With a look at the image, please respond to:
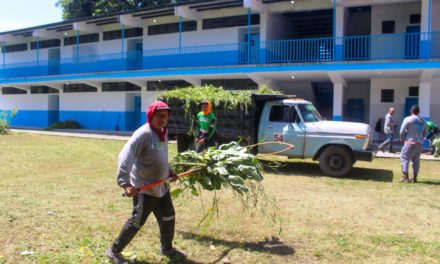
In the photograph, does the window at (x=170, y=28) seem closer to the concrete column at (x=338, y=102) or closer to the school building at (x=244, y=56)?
the school building at (x=244, y=56)

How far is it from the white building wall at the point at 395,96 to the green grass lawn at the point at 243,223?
929 centimetres

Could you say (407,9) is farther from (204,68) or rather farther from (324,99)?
(204,68)

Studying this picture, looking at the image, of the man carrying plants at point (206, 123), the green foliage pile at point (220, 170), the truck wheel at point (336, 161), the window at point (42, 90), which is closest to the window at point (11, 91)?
the window at point (42, 90)

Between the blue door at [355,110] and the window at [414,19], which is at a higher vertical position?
the window at [414,19]

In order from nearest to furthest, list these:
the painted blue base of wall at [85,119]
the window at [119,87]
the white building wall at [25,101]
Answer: the window at [119,87]
the painted blue base of wall at [85,119]
the white building wall at [25,101]

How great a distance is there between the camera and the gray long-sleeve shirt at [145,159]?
424 cm

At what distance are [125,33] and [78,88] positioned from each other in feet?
17.9

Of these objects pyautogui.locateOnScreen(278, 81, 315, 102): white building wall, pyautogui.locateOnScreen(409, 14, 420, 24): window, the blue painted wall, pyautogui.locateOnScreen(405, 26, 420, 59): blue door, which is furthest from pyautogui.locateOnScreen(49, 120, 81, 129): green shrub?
pyautogui.locateOnScreen(409, 14, 420, 24): window

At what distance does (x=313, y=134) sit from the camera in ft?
34.4

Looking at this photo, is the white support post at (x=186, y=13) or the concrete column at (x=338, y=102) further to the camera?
the white support post at (x=186, y=13)

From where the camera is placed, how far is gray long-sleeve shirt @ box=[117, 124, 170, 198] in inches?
167

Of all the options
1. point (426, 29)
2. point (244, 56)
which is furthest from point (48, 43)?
point (426, 29)

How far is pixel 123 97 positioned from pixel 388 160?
17.1 m

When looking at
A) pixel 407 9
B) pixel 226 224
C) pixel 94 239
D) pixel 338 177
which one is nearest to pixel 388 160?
pixel 338 177
